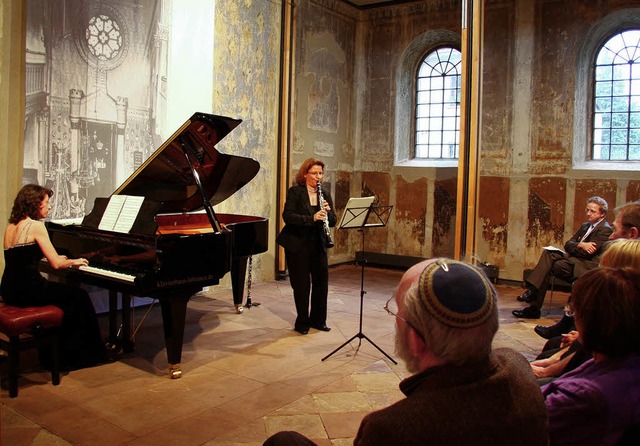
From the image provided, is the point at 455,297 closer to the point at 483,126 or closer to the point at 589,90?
the point at 483,126

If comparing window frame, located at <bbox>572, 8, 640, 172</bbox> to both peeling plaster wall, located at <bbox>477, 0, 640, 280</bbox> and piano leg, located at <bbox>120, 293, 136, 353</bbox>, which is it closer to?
peeling plaster wall, located at <bbox>477, 0, 640, 280</bbox>

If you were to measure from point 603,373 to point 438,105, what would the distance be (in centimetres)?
848

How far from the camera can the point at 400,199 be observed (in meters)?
9.90

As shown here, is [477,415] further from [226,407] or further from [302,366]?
[302,366]

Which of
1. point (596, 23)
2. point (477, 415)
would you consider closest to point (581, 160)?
point (596, 23)

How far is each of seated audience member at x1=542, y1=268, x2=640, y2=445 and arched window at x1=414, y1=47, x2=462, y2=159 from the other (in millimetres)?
7976

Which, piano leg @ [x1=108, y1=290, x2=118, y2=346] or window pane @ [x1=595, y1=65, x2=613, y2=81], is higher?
window pane @ [x1=595, y1=65, x2=613, y2=81]

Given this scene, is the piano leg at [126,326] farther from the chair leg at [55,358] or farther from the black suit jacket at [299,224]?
the black suit jacket at [299,224]

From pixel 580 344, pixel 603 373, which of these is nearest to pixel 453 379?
pixel 603 373

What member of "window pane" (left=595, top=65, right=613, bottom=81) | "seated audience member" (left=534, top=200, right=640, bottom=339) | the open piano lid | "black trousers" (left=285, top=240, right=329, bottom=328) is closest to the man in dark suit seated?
"seated audience member" (left=534, top=200, right=640, bottom=339)

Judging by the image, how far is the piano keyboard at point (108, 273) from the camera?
14.1ft

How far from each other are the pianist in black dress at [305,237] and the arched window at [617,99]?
483 cm

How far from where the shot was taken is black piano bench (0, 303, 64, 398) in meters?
4.01

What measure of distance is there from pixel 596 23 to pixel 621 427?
7602 mm
